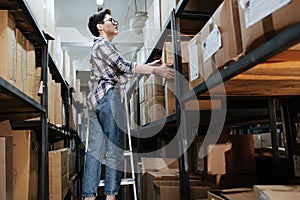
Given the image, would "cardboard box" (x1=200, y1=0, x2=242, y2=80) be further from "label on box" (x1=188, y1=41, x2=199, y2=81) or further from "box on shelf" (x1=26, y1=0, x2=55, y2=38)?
"box on shelf" (x1=26, y1=0, x2=55, y2=38)

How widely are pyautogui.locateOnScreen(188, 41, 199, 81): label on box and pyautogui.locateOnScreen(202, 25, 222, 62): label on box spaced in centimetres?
12

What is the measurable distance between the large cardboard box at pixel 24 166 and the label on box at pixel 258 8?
1661 mm

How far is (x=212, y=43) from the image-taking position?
1.17 meters

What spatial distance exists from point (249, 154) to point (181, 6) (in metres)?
0.94

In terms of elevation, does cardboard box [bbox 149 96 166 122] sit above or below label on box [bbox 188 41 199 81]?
below

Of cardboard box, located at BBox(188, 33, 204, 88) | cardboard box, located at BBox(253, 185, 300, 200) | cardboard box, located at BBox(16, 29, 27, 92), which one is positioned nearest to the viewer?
cardboard box, located at BBox(253, 185, 300, 200)

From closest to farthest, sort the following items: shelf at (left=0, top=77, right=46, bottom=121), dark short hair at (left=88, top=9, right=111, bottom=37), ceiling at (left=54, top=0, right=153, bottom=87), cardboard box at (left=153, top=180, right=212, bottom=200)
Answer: shelf at (left=0, top=77, right=46, bottom=121) → cardboard box at (left=153, top=180, right=212, bottom=200) → dark short hair at (left=88, top=9, right=111, bottom=37) → ceiling at (left=54, top=0, right=153, bottom=87)

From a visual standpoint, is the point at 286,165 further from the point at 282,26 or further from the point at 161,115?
the point at 282,26

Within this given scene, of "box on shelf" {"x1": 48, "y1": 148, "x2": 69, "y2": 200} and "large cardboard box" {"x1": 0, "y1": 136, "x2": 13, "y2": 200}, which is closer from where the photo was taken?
"large cardboard box" {"x1": 0, "y1": 136, "x2": 13, "y2": 200}

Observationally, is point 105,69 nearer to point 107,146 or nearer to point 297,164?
point 107,146

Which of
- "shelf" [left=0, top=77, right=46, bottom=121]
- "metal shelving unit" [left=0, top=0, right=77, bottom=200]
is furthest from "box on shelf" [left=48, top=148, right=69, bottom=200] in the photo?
"shelf" [left=0, top=77, right=46, bottom=121]

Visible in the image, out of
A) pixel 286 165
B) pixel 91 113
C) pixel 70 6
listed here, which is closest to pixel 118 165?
pixel 91 113

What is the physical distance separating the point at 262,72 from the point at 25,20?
1322mm

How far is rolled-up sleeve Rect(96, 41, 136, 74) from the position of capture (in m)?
2.03
